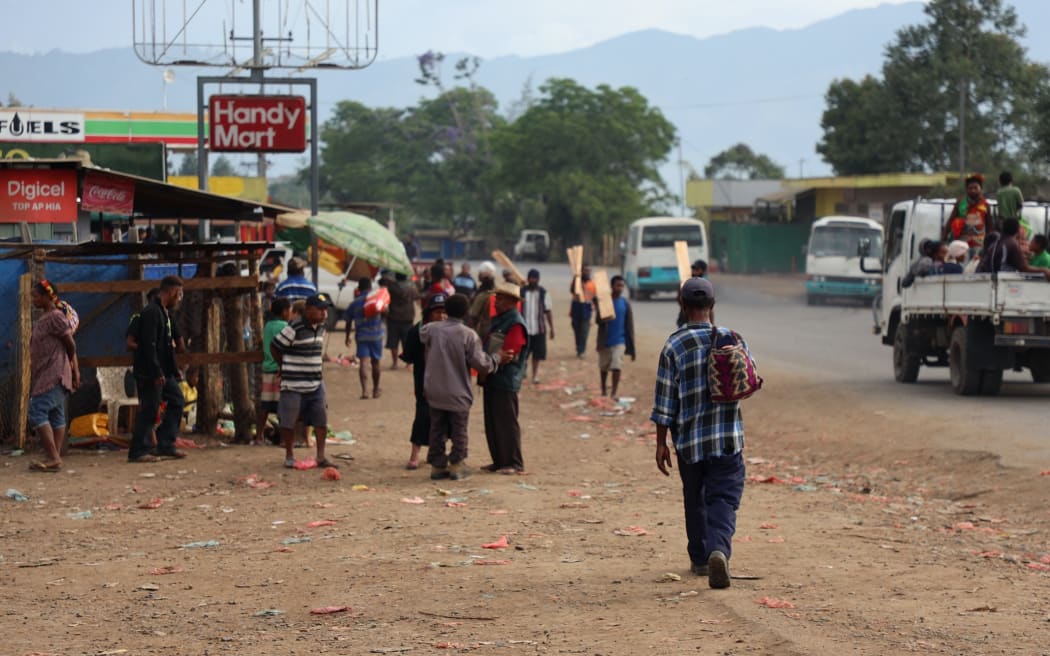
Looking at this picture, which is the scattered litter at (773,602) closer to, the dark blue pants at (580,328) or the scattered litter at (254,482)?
the scattered litter at (254,482)

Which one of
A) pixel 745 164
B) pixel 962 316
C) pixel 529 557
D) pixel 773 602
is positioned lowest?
pixel 529 557

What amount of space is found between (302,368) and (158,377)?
1278 mm

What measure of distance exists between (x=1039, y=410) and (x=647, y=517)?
23.6ft

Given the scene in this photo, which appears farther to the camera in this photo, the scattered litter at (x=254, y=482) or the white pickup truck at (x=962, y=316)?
the white pickup truck at (x=962, y=316)

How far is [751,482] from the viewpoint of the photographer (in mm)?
11992

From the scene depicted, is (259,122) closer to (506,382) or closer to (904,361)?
(506,382)

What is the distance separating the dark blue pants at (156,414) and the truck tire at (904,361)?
10103mm

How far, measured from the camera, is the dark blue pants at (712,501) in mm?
7133

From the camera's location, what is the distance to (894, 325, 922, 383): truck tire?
736 inches

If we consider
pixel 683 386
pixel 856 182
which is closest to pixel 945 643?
pixel 683 386

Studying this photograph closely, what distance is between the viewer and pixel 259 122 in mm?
19375

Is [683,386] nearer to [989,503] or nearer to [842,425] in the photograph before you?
[989,503]

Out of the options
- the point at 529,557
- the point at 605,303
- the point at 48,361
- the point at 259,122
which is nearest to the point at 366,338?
the point at 605,303

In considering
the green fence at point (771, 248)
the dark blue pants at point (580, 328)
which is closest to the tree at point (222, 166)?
the green fence at point (771, 248)
